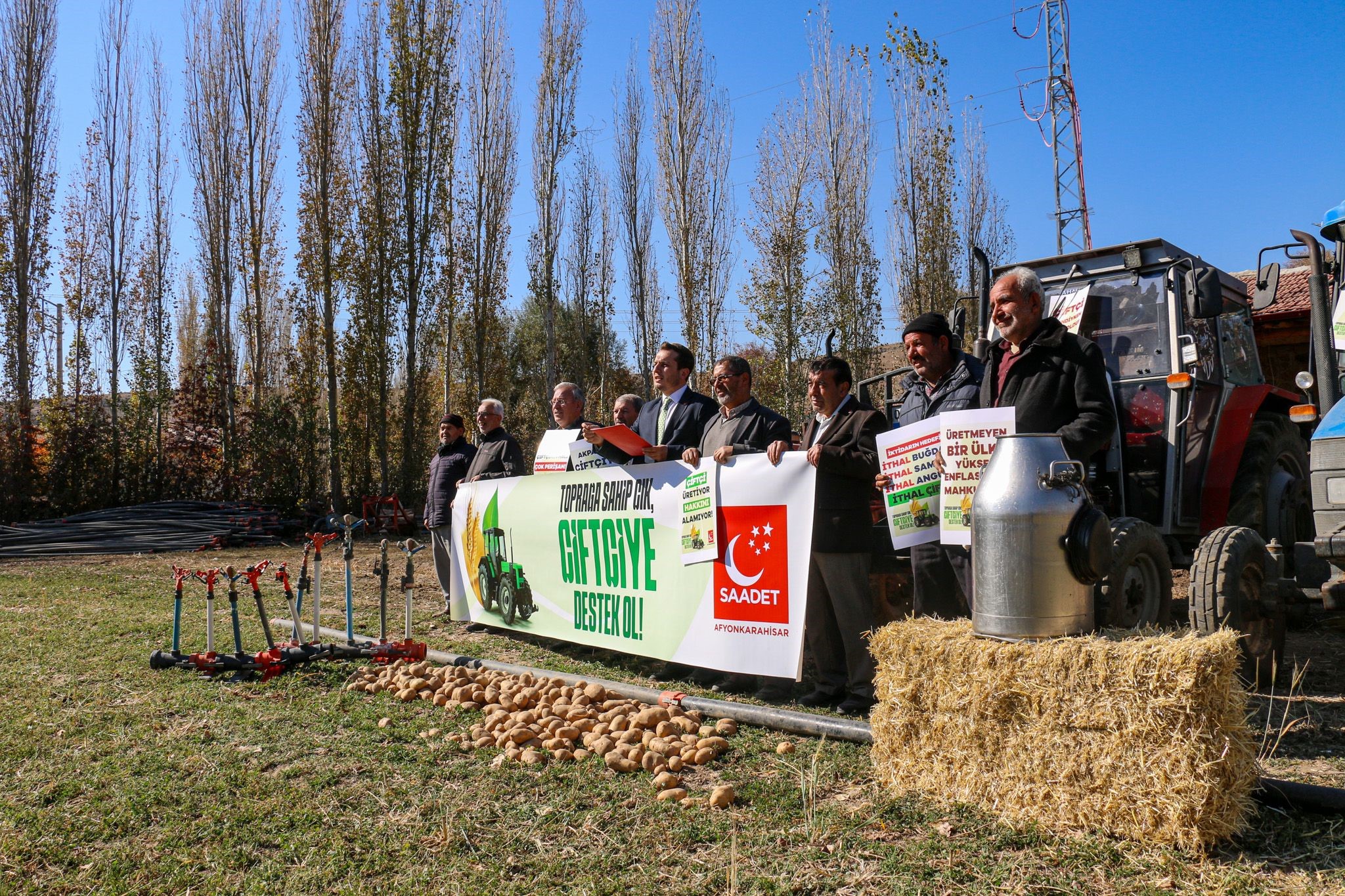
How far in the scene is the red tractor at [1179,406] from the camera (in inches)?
225

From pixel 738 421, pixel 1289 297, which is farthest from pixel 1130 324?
pixel 1289 297

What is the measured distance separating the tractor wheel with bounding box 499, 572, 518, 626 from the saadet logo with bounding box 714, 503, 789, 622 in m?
2.48

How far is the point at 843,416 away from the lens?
479 centimetres

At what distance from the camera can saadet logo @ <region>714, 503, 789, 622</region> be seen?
4.69 meters

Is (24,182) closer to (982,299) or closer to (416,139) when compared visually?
(416,139)

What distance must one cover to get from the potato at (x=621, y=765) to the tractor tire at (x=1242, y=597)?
2.95 metres

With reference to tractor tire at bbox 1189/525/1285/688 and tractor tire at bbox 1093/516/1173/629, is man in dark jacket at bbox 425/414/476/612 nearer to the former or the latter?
tractor tire at bbox 1093/516/1173/629

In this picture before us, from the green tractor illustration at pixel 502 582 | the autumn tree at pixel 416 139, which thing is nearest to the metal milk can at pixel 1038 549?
the green tractor illustration at pixel 502 582

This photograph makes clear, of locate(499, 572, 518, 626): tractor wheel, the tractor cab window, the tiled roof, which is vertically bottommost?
locate(499, 572, 518, 626): tractor wheel

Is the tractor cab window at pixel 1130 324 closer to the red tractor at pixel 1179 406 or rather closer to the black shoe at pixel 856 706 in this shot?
the red tractor at pixel 1179 406

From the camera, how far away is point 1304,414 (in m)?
Answer: 5.40

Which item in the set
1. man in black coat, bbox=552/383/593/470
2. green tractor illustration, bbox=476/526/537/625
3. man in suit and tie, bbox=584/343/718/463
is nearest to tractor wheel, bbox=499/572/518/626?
green tractor illustration, bbox=476/526/537/625

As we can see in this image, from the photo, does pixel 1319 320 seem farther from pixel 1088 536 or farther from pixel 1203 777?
pixel 1203 777

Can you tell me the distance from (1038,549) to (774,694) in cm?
230
